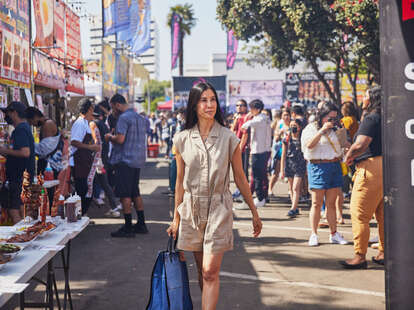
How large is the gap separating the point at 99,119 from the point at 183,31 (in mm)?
46723

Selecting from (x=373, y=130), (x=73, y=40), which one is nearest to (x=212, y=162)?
(x=373, y=130)

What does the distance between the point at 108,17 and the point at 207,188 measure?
640 inches

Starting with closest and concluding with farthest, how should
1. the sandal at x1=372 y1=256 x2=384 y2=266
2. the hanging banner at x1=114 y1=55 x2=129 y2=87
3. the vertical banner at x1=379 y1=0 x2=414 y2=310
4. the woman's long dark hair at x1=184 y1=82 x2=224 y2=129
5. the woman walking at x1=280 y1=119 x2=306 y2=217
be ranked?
the vertical banner at x1=379 y1=0 x2=414 y2=310 → the woman's long dark hair at x1=184 y1=82 x2=224 y2=129 → the sandal at x1=372 y1=256 x2=384 y2=266 → the woman walking at x1=280 y1=119 x2=306 y2=217 → the hanging banner at x1=114 y1=55 x2=129 y2=87

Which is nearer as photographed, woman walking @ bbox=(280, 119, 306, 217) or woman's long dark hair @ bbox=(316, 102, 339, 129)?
woman's long dark hair @ bbox=(316, 102, 339, 129)

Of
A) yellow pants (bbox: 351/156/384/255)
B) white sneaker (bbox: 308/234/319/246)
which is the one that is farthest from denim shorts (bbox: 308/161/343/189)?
yellow pants (bbox: 351/156/384/255)

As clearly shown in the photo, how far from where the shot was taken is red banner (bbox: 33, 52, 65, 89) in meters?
10.4

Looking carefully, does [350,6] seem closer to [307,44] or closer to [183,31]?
[307,44]

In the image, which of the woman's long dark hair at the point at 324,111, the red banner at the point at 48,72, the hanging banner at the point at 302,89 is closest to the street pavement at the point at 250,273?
the woman's long dark hair at the point at 324,111

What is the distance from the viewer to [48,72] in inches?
448

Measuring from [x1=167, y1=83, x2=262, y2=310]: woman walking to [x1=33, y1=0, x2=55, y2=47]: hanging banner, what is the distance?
6.68 metres

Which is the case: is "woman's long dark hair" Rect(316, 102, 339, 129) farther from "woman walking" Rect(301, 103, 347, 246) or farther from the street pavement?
the street pavement

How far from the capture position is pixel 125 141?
8.17 m

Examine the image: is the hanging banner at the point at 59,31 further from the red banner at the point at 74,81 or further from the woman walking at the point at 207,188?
the woman walking at the point at 207,188

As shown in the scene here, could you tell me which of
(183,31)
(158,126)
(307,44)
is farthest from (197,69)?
(307,44)
